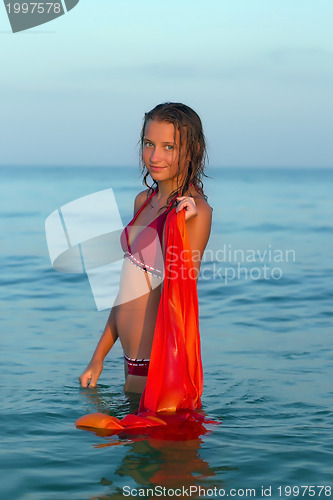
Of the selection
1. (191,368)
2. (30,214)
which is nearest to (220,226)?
(30,214)

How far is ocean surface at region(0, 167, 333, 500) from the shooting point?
11.4 feet

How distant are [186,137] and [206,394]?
1.81 metres

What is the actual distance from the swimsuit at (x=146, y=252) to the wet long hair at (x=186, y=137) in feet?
0.51

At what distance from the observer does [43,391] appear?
4.89m

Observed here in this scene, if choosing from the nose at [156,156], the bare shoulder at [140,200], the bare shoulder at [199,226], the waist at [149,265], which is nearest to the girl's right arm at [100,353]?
the waist at [149,265]

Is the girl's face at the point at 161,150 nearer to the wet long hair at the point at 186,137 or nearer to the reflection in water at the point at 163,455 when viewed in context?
the wet long hair at the point at 186,137

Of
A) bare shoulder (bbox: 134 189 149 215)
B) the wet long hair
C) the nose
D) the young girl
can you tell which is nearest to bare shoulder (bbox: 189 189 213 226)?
the young girl

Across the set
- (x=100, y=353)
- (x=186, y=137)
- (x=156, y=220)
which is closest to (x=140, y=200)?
(x=156, y=220)

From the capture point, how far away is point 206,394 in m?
4.91

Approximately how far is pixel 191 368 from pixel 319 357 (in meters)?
2.32

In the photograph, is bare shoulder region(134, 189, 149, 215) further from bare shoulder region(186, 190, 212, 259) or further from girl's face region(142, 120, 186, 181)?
bare shoulder region(186, 190, 212, 259)

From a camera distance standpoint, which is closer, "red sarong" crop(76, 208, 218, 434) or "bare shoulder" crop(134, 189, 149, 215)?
"red sarong" crop(76, 208, 218, 434)

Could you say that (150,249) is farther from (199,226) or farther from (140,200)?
(140,200)

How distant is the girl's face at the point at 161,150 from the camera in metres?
3.95
